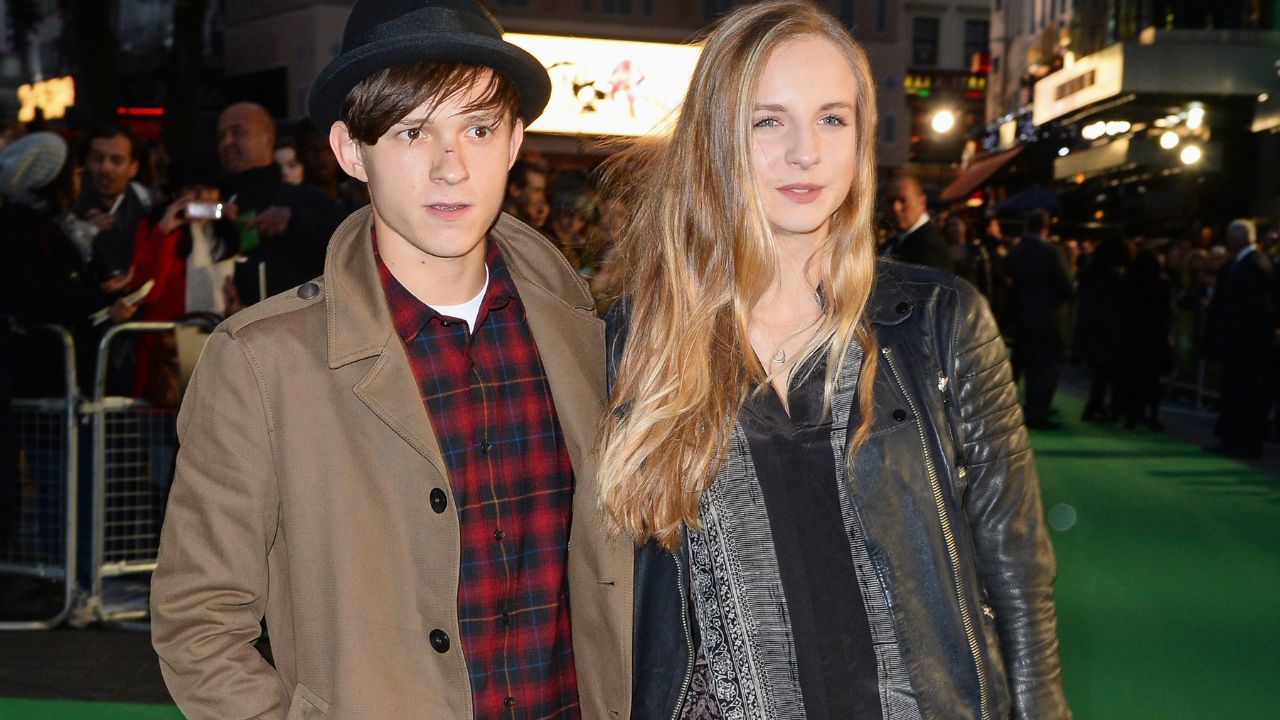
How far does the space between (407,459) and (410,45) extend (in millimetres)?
696

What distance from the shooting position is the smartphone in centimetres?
637

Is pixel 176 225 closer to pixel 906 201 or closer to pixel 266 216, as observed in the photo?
pixel 266 216

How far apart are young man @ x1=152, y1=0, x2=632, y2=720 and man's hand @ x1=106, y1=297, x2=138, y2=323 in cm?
442

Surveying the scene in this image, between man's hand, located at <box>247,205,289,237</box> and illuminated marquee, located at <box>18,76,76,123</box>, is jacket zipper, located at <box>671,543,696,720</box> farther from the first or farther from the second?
illuminated marquee, located at <box>18,76,76,123</box>

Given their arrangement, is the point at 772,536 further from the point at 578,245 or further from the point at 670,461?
the point at 578,245

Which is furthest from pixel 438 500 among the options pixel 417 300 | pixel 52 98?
pixel 52 98

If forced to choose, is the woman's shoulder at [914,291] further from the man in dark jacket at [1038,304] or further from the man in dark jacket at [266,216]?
the man in dark jacket at [1038,304]

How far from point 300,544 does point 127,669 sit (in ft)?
12.0

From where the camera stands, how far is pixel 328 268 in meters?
2.31

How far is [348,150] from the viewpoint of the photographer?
7.77 ft

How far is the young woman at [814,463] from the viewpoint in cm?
228

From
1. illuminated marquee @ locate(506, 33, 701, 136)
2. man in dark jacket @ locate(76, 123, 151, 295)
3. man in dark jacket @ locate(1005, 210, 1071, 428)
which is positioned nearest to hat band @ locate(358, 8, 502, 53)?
man in dark jacket @ locate(76, 123, 151, 295)

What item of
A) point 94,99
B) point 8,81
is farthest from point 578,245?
point 8,81

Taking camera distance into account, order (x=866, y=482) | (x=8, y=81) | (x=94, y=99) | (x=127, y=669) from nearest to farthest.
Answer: (x=866, y=482)
(x=127, y=669)
(x=94, y=99)
(x=8, y=81)
